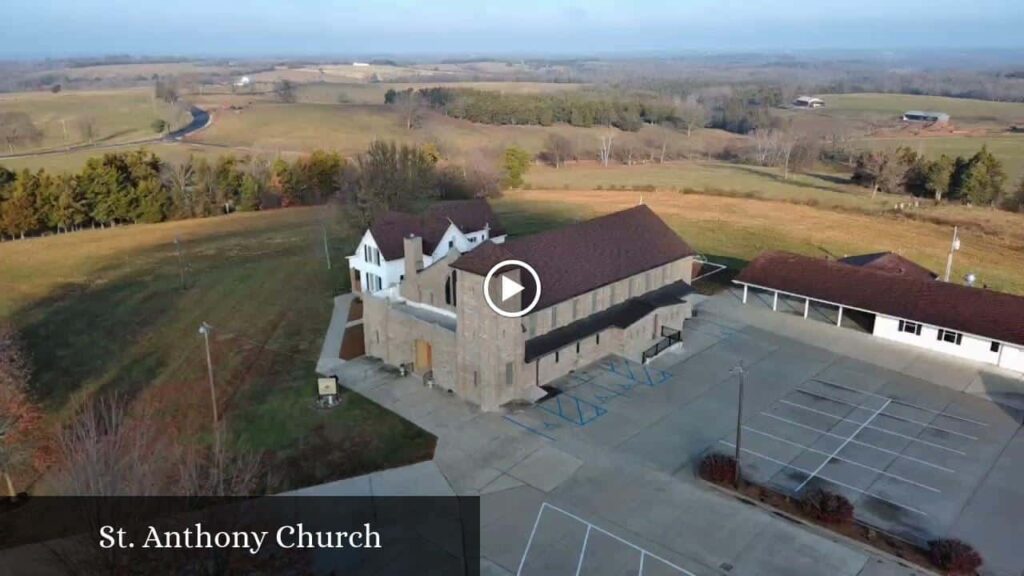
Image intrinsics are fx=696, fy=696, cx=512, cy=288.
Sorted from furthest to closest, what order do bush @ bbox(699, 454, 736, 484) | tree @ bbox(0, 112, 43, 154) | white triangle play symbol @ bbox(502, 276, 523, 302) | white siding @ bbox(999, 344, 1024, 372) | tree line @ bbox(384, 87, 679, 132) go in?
tree line @ bbox(384, 87, 679, 132) < tree @ bbox(0, 112, 43, 154) < white siding @ bbox(999, 344, 1024, 372) < white triangle play symbol @ bbox(502, 276, 523, 302) < bush @ bbox(699, 454, 736, 484)

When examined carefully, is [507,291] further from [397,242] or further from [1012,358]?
[1012,358]

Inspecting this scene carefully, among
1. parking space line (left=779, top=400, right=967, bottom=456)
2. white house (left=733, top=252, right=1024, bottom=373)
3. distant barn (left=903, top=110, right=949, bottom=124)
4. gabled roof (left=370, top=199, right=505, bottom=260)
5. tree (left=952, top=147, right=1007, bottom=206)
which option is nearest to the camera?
parking space line (left=779, top=400, right=967, bottom=456)

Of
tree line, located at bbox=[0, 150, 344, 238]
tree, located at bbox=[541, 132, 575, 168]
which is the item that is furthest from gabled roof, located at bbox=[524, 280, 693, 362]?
tree, located at bbox=[541, 132, 575, 168]

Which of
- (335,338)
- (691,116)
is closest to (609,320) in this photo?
(335,338)

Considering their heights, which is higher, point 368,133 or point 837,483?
point 368,133

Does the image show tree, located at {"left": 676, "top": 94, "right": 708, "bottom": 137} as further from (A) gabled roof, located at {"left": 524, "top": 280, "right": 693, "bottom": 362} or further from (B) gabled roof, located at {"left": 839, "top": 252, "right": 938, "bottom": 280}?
(A) gabled roof, located at {"left": 524, "top": 280, "right": 693, "bottom": 362}

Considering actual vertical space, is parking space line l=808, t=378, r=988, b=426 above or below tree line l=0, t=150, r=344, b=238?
below

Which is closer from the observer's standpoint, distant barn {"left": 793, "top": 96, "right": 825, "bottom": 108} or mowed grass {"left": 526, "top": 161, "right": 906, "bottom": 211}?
mowed grass {"left": 526, "top": 161, "right": 906, "bottom": 211}
